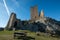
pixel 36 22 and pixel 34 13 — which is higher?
pixel 34 13

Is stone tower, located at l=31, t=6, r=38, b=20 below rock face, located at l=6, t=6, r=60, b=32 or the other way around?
the other way around

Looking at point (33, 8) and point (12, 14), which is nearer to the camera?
point (12, 14)

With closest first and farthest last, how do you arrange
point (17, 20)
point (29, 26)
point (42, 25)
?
point (29, 26), point (17, 20), point (42, 25)

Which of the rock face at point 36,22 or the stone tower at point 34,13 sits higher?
the stone tower at point 34,13

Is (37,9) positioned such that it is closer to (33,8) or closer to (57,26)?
(33,8)

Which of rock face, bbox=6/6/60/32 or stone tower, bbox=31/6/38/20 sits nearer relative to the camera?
rock face, bbox=6/6/60/32

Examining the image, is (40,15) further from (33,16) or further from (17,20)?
(17,20)

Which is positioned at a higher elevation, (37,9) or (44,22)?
(37,9)

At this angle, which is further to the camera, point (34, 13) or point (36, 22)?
point (34, 13)

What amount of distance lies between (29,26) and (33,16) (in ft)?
121

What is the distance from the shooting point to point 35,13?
178 metres

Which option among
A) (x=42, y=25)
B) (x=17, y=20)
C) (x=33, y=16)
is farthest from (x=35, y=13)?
(x=17, y=20)

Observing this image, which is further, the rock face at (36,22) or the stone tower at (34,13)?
the stone tower at (34,13)

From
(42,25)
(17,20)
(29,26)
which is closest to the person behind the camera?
(29,26)
